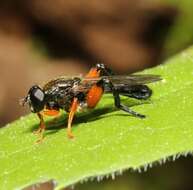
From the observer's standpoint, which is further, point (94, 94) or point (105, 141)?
point (94, 94)

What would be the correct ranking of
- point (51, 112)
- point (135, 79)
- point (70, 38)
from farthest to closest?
point (70, 38), point (51, 112), point (135, 79)

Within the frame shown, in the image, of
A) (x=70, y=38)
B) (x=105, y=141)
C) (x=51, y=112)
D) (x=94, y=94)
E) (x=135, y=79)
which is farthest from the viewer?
(x=70, y=38)

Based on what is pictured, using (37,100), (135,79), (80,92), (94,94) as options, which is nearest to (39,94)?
(37,100)

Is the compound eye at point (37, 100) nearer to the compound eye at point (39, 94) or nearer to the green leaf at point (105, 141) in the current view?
the compound eye at point (39, 94)

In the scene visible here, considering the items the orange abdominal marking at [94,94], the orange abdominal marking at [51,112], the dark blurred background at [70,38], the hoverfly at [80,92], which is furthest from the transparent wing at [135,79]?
the dark blurred background at [70,38]

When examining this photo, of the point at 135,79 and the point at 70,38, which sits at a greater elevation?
the point at 135,79

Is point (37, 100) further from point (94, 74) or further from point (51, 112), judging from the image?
point (94, 74)

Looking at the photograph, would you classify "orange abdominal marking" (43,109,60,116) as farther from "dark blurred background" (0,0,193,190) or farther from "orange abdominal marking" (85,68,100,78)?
"dark blurred background" (0,0,193,190)

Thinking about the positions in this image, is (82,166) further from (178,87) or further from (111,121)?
(178,87)
